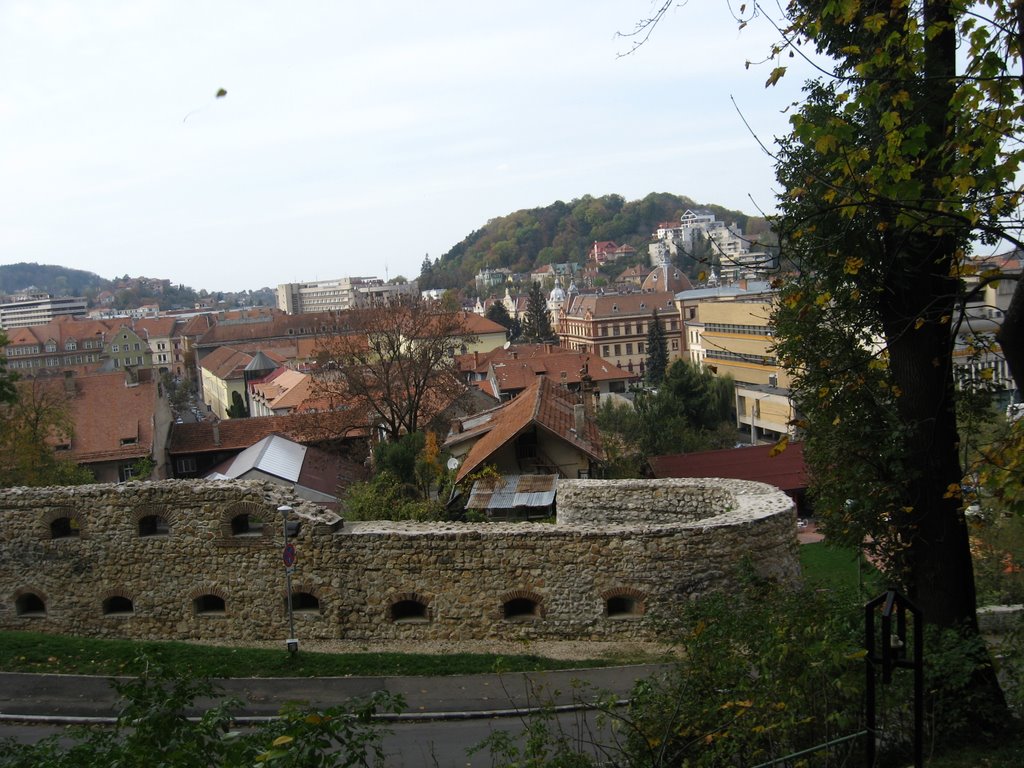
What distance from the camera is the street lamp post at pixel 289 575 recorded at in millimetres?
13845

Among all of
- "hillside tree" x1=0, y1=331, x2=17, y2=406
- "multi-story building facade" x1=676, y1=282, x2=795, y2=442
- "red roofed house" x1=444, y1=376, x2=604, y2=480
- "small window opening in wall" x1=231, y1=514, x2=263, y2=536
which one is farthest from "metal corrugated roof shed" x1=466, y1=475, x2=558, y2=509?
"multi-story building facade" x1=676, y1=282, x2=795, y2=442

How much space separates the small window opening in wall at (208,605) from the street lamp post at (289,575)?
4.32 ft

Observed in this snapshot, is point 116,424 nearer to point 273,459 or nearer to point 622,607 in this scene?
point 273,459

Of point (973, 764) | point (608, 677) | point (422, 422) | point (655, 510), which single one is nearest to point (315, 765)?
point (973, 764)

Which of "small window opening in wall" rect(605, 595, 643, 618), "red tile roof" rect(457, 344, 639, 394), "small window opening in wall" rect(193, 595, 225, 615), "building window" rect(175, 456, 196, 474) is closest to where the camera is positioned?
"small window opening in wall" rect(605, 595, 643, 618)

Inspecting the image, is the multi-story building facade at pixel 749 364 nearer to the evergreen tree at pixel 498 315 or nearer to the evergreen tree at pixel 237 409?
the evergreen tree at pixel 237 409

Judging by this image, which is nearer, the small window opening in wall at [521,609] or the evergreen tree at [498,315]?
the small window opening in wall at [521,609]

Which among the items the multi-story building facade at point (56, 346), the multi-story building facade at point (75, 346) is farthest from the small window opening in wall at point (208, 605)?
the multi-story building facade at point (56, 346)

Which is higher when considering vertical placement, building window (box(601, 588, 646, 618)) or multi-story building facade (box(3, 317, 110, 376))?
multi-story building facade (box(3, 317, 110, 376))

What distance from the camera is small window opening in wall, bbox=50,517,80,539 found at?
50.6ft

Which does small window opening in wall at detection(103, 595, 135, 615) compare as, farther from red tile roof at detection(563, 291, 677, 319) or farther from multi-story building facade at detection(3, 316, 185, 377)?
multi-story building facade at detection(3, 316, 185, 377)

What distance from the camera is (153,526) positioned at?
1541 centimetres

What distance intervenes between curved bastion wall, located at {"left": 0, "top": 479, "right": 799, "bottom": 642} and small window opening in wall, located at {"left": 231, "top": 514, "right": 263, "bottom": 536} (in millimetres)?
24

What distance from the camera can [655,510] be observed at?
17.0 metres
